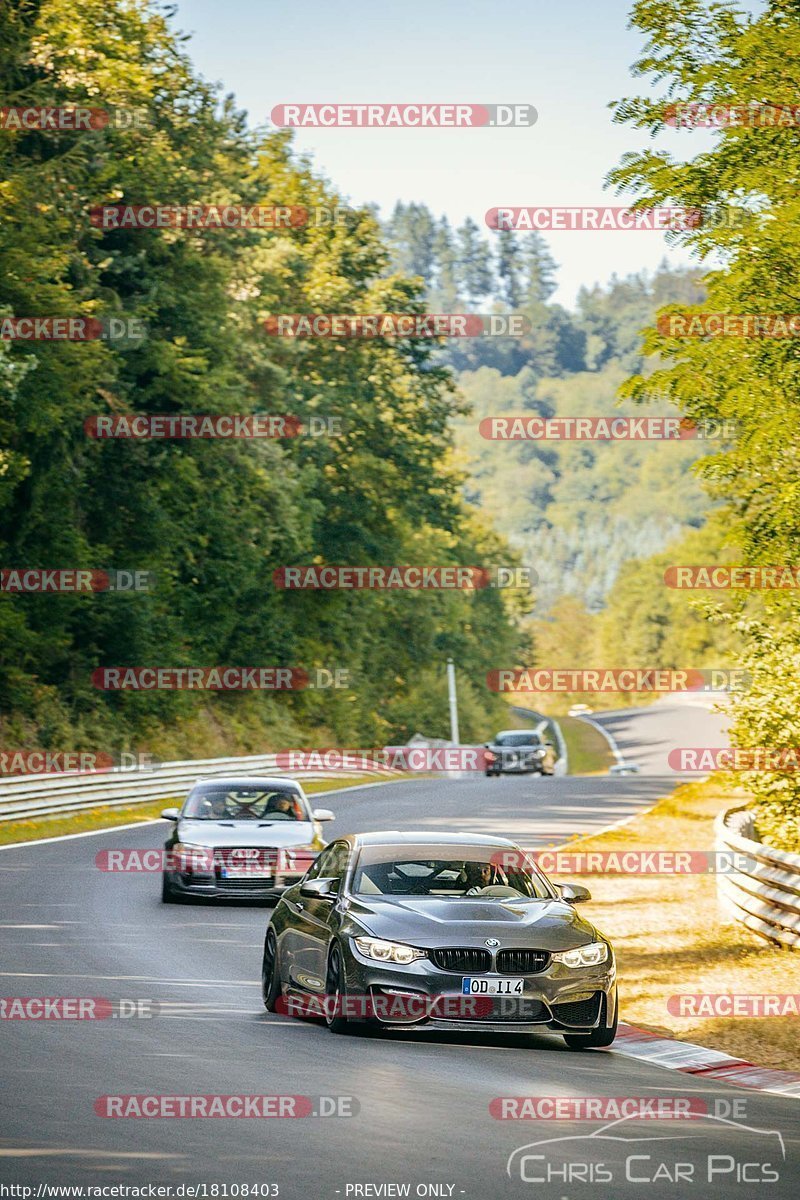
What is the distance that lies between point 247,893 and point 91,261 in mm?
29396

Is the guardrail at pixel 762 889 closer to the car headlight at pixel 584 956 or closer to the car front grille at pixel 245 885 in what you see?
the car headlight at pixel 584 956

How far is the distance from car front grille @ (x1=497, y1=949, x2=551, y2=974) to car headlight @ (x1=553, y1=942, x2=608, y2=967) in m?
0.08

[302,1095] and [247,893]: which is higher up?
[302,1095]

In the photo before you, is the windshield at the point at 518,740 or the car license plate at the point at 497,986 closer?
the car license plate at the point at 497,986

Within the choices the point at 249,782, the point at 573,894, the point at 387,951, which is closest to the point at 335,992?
the point at 387,951

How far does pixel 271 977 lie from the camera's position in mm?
12648

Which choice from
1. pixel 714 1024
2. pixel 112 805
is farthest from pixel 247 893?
pixel 112 805

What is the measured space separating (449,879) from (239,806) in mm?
9843

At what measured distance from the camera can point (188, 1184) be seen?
6.96 metres

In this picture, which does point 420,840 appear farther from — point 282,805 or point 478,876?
point 282,805

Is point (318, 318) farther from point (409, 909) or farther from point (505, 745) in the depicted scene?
point (409, 909)

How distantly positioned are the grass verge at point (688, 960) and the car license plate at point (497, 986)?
177cm

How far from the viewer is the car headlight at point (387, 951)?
431 inches

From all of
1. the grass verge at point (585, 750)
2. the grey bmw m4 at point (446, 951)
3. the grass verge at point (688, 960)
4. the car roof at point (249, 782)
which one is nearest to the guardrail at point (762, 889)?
the grass verge at point (688, 960)
